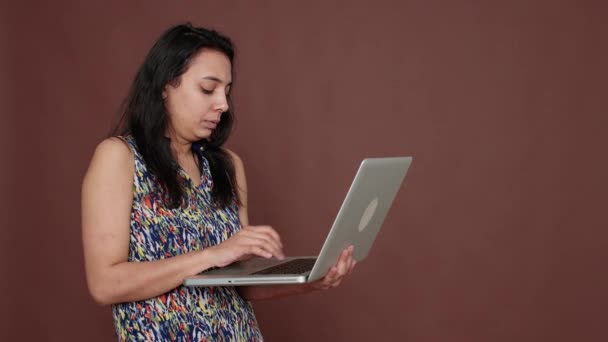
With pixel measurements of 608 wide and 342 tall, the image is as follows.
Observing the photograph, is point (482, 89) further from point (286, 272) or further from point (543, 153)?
point (286, 272)

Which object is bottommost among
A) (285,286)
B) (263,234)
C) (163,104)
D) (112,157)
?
(285,286)

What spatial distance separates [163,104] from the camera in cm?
199

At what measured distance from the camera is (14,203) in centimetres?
337

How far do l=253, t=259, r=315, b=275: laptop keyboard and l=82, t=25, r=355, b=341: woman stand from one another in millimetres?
58

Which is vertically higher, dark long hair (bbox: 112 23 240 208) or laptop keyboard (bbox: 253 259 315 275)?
dark long hair (bbox: 112 23 240 208)

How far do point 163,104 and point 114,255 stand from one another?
0.44 metres

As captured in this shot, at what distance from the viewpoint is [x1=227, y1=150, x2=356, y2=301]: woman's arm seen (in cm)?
185

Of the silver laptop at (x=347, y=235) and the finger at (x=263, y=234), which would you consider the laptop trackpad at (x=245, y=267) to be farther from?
the finger at (x=263, y=234)

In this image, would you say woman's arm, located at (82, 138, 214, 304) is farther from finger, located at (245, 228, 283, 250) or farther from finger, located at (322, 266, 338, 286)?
finger, located at (322, 266, 338, 286)

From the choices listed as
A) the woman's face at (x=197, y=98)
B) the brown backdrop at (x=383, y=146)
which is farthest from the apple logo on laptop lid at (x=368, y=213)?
the brown backdrop at (x=383, y=146)

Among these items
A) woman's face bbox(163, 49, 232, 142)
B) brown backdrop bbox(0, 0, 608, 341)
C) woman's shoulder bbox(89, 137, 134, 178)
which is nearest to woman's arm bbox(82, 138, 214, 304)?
woman's shoulder bbox(89, 137, 134, 178)

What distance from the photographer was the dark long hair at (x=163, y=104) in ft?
6.15

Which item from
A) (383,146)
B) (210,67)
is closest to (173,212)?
(210,67)

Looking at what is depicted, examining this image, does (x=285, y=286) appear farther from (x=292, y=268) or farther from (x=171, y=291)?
(x=171, y=291)
